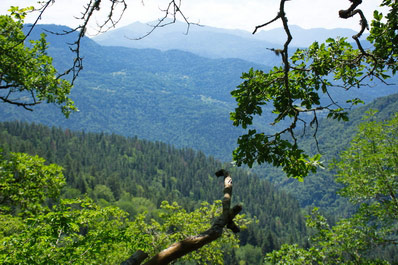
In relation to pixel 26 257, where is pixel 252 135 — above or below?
above

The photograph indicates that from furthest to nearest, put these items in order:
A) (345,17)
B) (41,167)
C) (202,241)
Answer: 1. (41,167)
2. (345,17)
3. (202,241)

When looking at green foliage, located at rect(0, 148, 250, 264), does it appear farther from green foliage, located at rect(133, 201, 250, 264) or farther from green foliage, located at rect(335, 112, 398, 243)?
green foliage, located at rect(335, 112, 398, 243)

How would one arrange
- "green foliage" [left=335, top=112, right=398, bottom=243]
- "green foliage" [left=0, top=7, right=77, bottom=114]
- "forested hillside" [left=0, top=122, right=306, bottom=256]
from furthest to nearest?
"forested hillside" [left=0, top=122, right=306, bottom=256] → "green foliage" [left=335, top=112, right=398, bottom=243] → "green foliage" [left=0, top=7, right=77, bottom=114]

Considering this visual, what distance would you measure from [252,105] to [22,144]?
5866 inches

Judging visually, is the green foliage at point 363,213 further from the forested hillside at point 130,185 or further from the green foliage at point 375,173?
the forested hillside at point 130,185

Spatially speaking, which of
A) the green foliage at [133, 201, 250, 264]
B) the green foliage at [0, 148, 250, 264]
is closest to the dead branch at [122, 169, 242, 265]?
the green foliage at [0, 148, 250, 264]

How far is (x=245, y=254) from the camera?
105m

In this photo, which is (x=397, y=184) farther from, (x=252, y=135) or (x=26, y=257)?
(x=26, y=257)

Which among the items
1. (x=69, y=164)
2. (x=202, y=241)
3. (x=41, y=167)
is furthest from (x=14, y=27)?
(x=69, y=164)

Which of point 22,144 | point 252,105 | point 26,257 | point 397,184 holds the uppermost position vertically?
point 252,105

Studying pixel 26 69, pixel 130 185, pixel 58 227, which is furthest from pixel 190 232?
pixel 130 185

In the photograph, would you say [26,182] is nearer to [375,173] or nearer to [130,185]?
[375,173]

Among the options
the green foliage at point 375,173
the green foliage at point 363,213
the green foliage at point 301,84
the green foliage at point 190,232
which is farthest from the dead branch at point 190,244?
the green foliage at point 375,173

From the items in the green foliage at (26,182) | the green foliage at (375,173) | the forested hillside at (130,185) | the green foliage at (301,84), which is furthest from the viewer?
the forested hillside at (130,185)
